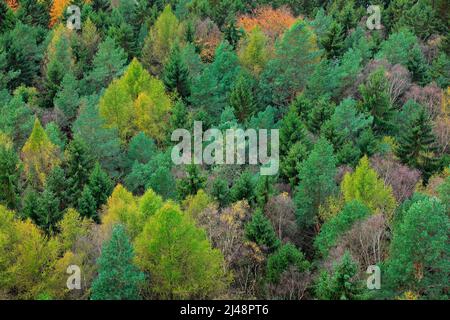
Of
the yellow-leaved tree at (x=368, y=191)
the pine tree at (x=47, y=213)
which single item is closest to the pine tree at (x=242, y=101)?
the yellow-leaved tree at (x=368, y=191)

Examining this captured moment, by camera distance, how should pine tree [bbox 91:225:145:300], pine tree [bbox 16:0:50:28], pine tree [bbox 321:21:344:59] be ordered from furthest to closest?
pine tree [bbox 16:0:50:28]
pine tree [bbox 321:21:344:59]
pine tree [bbox 91:225:145:300]

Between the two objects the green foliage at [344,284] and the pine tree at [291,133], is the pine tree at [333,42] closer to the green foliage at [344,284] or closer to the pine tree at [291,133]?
the pine tree at [291,133]

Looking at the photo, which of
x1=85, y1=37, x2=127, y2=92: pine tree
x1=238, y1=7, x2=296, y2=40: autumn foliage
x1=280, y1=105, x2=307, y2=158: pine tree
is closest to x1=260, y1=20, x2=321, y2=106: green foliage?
x1=238, y1=7, x2=296, y2=40: autumn foliage

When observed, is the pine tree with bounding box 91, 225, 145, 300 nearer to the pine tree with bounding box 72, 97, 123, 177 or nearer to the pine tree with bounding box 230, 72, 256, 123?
the pine tree with bounding box 72, 97, 123, 177

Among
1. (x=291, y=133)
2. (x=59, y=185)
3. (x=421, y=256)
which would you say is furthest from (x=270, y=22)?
(x=421, y=256)

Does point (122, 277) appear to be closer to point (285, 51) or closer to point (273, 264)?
point (273, 264)

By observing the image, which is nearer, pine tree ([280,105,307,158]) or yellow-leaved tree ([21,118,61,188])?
yellow-leaved tree ([21,118,61,188])

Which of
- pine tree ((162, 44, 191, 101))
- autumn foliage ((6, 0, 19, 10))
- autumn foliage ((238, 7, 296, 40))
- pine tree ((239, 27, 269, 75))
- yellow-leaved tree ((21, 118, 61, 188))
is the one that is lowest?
yellow-leaved tree ((21, 118, 61, 188))
